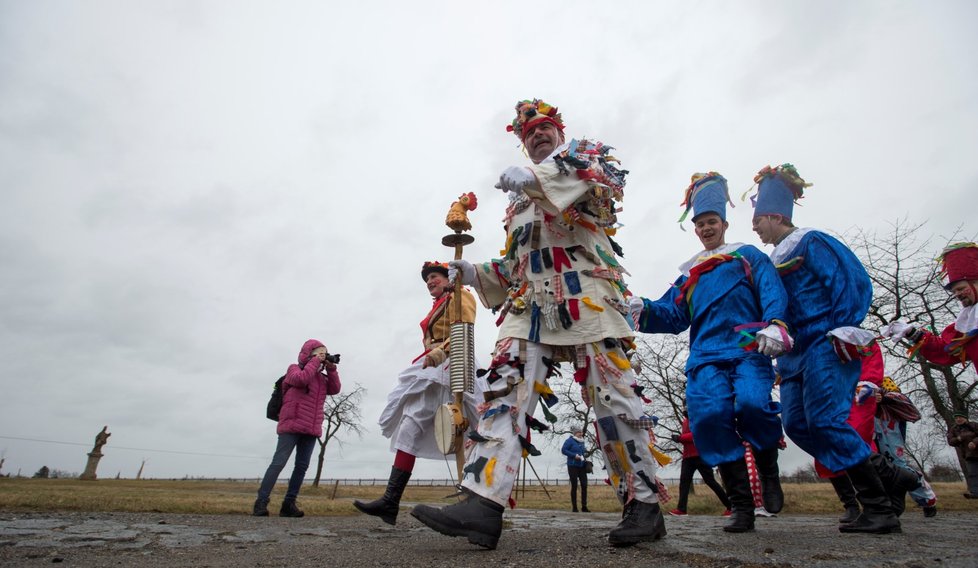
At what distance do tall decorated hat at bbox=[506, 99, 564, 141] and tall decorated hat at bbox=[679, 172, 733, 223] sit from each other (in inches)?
46.9

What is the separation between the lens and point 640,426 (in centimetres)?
298

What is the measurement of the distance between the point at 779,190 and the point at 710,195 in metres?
0.55

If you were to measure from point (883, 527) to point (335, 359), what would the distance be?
5.27m

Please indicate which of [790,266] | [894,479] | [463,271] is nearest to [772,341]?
[790,266]

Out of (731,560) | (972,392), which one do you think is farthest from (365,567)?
(972,392)

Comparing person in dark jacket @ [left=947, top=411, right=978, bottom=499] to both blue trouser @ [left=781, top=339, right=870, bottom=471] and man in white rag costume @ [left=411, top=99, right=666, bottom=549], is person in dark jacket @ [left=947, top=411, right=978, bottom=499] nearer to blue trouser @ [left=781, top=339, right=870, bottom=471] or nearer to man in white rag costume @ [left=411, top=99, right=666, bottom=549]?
blue trouser @ [left=781, top=339, right=870, bottom=471]

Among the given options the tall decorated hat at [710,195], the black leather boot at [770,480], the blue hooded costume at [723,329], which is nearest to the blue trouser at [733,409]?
the blue hooded costume at [723,329]

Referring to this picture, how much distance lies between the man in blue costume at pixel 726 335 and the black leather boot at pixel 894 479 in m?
1.05

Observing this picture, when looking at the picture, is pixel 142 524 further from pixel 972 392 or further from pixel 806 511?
pixel 972 392

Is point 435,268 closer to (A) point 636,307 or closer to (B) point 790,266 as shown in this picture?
(A) point 636,307

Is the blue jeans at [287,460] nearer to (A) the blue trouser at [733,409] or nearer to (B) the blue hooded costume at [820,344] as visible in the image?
(A) the blue trouser at [733,409]

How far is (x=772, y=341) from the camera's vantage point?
3.08 m

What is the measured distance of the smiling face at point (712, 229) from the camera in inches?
160

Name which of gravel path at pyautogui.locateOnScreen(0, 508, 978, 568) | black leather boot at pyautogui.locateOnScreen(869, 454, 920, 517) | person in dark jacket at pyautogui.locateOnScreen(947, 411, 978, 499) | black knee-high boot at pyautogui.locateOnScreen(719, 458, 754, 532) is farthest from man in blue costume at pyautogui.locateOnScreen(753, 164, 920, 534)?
person in dark jacket at pyautogui.locateOnScreen(947, 411, 978, 499)
